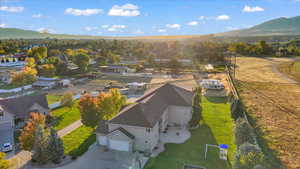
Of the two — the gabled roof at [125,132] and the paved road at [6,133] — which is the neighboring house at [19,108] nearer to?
the paved road at [6,133]

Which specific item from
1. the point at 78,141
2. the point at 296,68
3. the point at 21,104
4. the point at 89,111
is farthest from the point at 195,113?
the point at 296,68

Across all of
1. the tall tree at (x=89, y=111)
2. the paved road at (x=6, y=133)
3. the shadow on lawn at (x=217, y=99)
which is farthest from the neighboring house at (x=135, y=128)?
the shadow on lawn at (x=217, y=99)

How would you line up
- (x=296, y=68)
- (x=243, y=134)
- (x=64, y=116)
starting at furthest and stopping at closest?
(x=296, y=68) < (x=64, y=116) < (x=243, y=134)

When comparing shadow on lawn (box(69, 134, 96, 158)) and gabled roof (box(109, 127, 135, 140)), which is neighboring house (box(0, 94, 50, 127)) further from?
gabled roof (box(109, 127, 135, 140))

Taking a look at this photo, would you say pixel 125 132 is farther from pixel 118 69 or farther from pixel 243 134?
pixel 118 69

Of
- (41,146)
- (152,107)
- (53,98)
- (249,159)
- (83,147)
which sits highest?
(152,107)

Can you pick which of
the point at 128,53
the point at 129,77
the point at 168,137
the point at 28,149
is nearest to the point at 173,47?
the point at 128,53

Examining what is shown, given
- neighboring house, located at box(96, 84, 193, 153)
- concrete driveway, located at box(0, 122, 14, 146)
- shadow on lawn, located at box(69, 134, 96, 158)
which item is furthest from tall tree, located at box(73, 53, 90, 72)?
neighboring house, located at box(96, 84, 193, 153)
